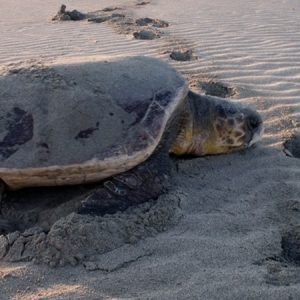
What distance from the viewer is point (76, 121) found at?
2.35m

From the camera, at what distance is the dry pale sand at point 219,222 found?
5.94ft

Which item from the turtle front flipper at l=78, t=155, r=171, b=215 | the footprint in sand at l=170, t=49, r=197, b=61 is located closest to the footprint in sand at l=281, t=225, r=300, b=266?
the turtle front flipper at l=78, t=155, r=171, b=215

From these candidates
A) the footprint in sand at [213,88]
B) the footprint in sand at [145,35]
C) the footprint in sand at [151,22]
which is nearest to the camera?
the footprint in sand at [213,88]

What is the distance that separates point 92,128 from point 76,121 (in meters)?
0.08

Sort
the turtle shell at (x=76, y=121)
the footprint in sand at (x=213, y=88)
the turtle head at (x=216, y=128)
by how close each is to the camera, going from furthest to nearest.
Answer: the footprint in sand at (x=213, y=88)
the turtle head at (x=216, y=128)
the turtle shell at (x=76, y=121)

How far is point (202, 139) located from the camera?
9.38ft

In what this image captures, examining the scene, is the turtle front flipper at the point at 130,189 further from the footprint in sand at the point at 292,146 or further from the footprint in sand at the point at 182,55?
the footprint in sand at the point at 182,55

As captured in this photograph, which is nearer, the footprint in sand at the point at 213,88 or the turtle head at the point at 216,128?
the turtle head at the point at 216,128

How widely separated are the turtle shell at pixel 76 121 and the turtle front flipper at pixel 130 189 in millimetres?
54

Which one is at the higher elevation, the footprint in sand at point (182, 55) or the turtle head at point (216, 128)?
the turtle head at point (216, 128)

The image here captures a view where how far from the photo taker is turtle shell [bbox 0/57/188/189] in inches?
89.5

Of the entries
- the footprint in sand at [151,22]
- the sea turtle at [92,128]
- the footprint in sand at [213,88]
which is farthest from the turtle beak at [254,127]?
the footprint in sand at [151,22]

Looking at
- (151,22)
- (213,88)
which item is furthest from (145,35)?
(213,88)

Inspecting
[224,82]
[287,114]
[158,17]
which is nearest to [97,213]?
[287,114]
